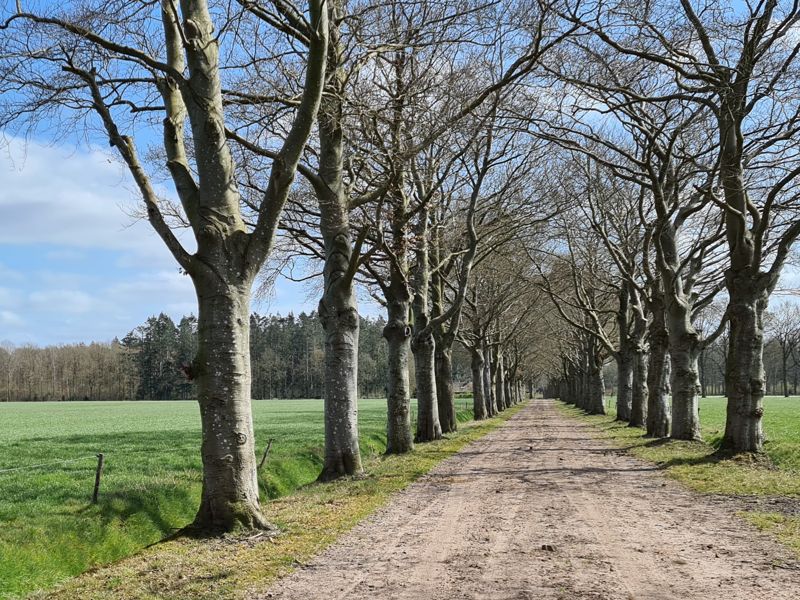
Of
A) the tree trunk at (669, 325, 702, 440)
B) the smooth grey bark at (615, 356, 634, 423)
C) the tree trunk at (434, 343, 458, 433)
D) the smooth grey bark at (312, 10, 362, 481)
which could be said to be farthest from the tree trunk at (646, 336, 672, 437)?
the smooth grey bark at (312, 10, 362, 481)

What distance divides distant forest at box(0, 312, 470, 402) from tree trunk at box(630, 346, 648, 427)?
87612 millimetres

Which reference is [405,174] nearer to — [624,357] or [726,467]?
[726,467]

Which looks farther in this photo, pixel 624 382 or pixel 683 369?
pixel 624 382

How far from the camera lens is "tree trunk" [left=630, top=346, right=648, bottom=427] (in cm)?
2556

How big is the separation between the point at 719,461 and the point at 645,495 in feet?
13.4

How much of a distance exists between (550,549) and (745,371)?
9112mm

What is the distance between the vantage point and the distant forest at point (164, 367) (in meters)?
113

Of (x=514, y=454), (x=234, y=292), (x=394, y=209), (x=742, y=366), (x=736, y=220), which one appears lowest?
(x=514, y=454)

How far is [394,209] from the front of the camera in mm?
16609

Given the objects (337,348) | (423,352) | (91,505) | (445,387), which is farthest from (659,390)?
(91,505)

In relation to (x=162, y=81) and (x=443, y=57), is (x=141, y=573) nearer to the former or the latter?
(x=162, y=81)

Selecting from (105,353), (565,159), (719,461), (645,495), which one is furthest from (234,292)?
(105,353)

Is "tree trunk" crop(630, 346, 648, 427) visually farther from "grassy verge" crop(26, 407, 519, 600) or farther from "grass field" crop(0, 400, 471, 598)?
"grassy verge" crop(26, 407, 519, 600)

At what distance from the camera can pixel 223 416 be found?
301 inches
